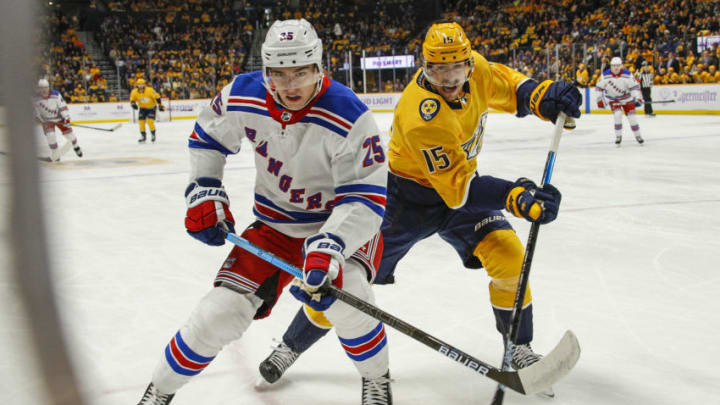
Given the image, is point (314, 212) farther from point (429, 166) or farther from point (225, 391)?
point (225, 391)

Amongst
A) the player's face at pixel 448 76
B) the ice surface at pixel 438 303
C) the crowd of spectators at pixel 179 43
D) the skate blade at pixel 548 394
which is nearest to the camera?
the ice surface at pixel 438 303

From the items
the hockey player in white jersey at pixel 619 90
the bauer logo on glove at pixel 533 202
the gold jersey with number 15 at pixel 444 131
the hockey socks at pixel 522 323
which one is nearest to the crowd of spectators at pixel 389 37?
the hockey player in white jersey at pixel 619 90

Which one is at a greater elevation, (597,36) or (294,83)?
(597,36)

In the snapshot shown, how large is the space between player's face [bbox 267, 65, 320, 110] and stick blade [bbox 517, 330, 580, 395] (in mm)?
1069

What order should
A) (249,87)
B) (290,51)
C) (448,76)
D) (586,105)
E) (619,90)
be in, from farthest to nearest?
(586,105) < (619,90) < (448,76) < (249,87) < (290,51)

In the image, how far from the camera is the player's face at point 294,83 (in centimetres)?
188

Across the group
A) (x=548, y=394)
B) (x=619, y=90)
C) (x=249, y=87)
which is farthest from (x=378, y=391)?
(x=619, y=90)

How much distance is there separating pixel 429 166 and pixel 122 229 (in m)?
3.27

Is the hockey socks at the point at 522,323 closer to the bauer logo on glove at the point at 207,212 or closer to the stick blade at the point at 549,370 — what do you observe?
the stick blade at the point at 549,370

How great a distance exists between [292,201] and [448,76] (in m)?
0.74

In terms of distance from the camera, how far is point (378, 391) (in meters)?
2.08

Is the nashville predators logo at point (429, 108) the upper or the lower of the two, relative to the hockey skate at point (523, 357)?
upper

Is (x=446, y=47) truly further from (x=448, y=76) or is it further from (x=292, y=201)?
(x=292, y=201)

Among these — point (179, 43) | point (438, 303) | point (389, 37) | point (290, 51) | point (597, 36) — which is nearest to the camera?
point (290, 51)
